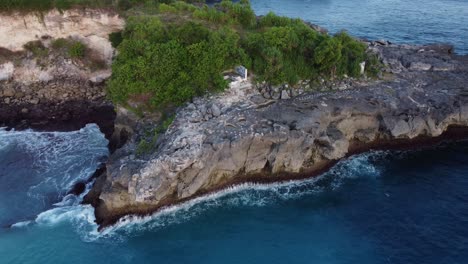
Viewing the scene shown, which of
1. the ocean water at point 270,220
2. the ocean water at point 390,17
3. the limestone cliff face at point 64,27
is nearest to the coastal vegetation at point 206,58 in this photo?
the limestone cliff face at point 64,27

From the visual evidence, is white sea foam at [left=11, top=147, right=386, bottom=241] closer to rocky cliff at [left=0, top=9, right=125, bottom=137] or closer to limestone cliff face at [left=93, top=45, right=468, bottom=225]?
limestone cliff face at [left=93, top=45, right=468, bottom=225]

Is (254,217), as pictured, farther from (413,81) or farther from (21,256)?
(413,81)

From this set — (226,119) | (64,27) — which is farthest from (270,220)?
(64,27)

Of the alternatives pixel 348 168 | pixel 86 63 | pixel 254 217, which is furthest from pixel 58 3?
pixel 348 168

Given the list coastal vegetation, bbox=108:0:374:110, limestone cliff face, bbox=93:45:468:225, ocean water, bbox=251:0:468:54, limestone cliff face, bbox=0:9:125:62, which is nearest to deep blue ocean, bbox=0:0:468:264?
limestone cliff face, bbox=93:45:468:225

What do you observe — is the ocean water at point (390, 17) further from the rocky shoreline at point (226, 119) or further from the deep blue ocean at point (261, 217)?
the deep blue ocean at point (261, 217)

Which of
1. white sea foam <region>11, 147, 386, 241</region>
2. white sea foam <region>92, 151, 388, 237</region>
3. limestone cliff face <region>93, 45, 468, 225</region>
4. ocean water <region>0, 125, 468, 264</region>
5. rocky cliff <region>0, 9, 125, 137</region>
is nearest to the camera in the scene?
ocean water <region>0, 125, 468, 264</region>
